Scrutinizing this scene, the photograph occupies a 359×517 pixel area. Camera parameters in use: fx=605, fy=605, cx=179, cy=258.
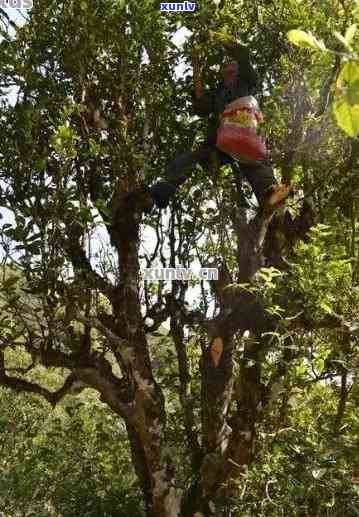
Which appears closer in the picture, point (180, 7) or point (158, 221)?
point (180, 7)

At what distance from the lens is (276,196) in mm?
5676

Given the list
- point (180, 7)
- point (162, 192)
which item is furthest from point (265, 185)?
point (180, 7)

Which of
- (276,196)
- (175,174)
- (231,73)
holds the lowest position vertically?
(276,196)

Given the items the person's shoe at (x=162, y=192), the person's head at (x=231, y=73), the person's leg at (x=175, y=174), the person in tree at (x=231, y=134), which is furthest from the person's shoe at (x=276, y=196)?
the person's head at (x=231, y=73)

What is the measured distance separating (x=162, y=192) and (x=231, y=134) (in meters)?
0.82

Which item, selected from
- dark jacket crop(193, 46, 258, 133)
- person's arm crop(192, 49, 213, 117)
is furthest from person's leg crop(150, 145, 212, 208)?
person's arm crop(192, 49, 213, 117)

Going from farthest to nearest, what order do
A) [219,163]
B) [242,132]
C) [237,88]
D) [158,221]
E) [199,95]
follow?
[158,221], [199,95], [219,163], [237,88], [242,132]

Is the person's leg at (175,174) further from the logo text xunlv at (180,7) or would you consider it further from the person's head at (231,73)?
the logo text xunlv at (180,7)

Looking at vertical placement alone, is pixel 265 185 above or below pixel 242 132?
below

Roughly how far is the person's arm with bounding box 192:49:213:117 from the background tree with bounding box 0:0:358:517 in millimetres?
181

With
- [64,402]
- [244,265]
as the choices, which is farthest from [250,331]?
[64,402]

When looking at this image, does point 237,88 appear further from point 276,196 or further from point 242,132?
point 276,196

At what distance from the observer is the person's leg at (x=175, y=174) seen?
220 inches

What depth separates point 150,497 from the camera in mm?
6391
